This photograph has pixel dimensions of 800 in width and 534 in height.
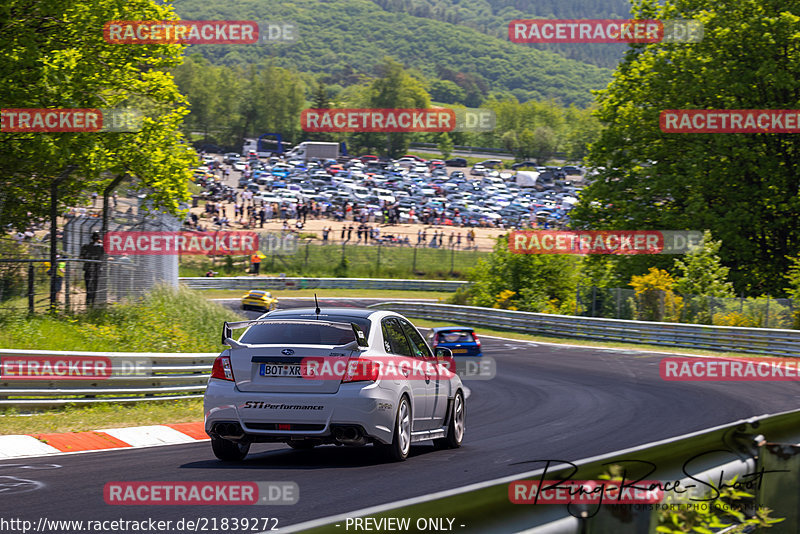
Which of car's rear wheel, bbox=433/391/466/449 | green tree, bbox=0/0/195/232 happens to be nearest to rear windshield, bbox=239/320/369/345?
car's rear wheel, bbox=433/391/466/449

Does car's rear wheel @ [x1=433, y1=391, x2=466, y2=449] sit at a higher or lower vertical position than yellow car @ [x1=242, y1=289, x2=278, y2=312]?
higher

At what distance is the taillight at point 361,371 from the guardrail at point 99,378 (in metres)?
6.39

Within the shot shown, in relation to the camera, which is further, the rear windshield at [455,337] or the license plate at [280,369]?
the rear windshield at [455,337]

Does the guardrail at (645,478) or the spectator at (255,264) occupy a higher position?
the guardrail at (645,478)

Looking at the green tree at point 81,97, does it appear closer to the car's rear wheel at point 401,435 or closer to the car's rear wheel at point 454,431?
the car's rear wheel at point 454,431

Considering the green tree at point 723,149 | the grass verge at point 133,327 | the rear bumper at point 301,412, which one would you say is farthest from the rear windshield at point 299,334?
the green tree at point 723,149

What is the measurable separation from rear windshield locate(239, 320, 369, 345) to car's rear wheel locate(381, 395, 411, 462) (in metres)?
0.92

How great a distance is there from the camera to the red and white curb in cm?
1062

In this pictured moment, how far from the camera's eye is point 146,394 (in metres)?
15.6

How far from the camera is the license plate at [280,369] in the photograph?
9.04m

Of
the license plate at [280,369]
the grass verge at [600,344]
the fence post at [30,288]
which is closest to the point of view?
the license plate at [280,369]

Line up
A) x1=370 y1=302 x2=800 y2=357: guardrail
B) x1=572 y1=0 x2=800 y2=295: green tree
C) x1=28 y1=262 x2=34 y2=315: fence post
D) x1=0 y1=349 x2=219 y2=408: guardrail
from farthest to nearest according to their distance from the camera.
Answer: x1=572 y1=0 x2=800 y2=295: green tree, x1=370 y1=302 x2=800 y2=357: guardrail, x1=28 y1=262 x2=34 y2=315: fence post, x1=0 y1=349 x2=219 y2=408: guardrail

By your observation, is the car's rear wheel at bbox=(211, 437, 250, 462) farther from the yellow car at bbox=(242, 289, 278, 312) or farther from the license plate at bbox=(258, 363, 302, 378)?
the yellow car at bbox=(242, 289, 278, 312)

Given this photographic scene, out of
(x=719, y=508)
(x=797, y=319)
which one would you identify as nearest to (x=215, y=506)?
(x=719, y=508)
